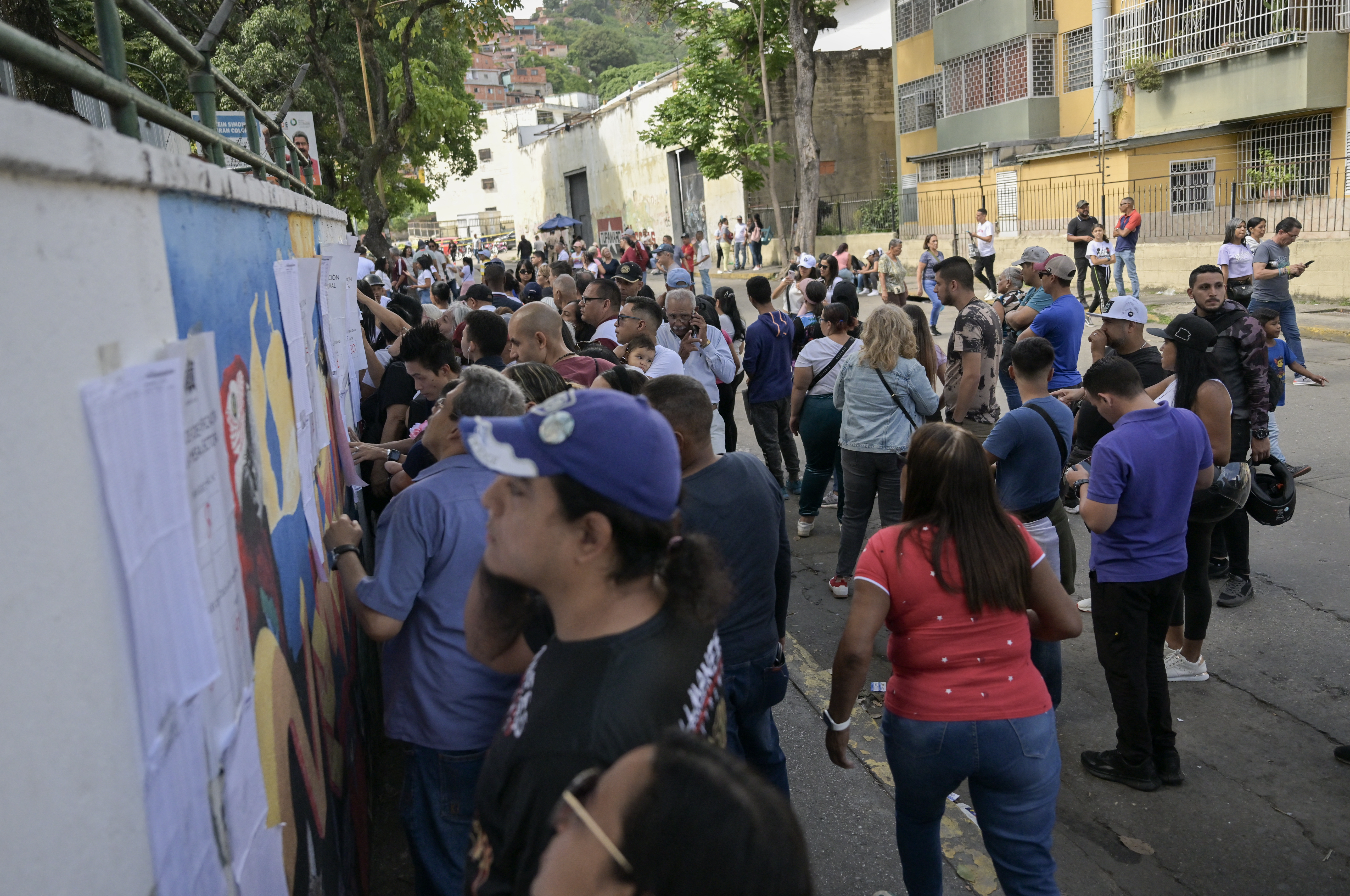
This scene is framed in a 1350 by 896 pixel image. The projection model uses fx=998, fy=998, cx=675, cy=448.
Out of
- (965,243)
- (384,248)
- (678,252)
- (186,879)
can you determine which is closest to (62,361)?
(186,879)

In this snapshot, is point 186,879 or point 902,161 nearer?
point 186,879

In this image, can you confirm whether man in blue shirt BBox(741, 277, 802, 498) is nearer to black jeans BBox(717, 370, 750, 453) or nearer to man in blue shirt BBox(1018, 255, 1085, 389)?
black jeans BBox(717, 370, 750, 453)

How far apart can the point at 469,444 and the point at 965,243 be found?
26.8 meters

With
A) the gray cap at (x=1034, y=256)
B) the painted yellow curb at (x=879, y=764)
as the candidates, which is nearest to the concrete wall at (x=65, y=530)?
the painted yellow curb at (x=879, y=764)

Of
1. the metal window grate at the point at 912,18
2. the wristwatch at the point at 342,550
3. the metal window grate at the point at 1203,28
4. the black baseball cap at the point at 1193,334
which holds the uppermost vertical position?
the metal window grate at the point at 912,18

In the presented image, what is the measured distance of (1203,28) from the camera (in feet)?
73.6

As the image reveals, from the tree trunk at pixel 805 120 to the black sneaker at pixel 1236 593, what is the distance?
77.1 feet

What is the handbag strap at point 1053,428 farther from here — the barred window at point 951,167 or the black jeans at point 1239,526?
the barred window at point 951,167

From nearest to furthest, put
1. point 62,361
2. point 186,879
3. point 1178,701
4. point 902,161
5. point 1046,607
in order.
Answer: point 62,361 → point 186,879 → point 1046,607 → point 1178,701 → point 902,161

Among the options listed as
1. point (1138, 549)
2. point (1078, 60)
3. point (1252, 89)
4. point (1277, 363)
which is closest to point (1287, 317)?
point (1277, 363)

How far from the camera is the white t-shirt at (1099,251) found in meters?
18.9

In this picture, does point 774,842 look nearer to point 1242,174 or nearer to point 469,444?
point 469,444

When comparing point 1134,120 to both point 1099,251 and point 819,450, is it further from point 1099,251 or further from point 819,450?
point 819,450

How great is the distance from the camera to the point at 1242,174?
2189 centimetres
